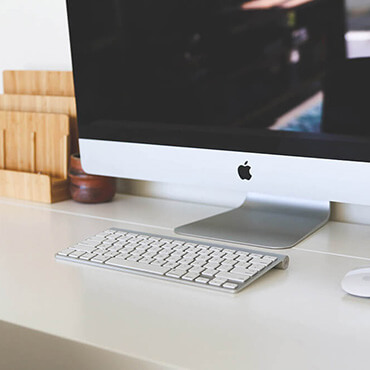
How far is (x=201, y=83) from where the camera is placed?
46.6 inches

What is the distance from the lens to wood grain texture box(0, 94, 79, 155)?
4.97 feet

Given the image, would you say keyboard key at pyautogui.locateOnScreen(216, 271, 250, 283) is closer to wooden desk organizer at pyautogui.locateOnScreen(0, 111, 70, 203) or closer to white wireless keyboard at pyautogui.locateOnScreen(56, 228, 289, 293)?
white wireless keyboard at pyautogui.locateOnScreen(56, 228, 289, 293)

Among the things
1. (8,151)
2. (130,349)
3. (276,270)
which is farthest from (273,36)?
(8,151)

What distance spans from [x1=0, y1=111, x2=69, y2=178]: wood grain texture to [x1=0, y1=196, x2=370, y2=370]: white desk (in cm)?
35

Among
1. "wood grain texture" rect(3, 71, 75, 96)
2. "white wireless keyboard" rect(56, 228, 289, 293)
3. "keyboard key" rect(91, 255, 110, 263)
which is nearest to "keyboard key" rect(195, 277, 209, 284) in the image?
"white wireless keyboard" rect(56, 228, 289, 293)

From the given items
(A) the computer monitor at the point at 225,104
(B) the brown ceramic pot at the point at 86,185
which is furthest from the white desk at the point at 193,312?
(B) the brown ceramic pot at the point at 86,185

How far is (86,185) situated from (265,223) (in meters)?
0.43

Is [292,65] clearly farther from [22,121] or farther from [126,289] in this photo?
[22,121]

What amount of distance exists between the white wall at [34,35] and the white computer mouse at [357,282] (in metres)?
A: 0.97

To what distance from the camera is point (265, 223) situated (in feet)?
3.99

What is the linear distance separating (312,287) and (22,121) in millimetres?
880

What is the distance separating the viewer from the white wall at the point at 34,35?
A: 1605 mm

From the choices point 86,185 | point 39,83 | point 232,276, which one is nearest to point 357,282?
point 232,276

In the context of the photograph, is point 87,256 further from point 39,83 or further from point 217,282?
point 39,83
